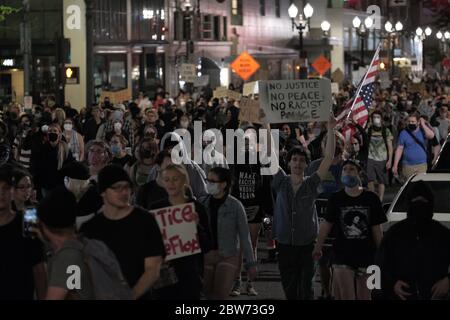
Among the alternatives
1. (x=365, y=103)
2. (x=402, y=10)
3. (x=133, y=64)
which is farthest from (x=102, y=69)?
(x=402, y=10)

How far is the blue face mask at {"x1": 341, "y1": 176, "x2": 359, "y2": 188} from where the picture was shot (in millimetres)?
11062

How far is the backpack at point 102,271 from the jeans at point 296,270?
4275 mm

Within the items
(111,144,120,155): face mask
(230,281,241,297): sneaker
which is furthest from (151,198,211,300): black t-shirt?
(111,144,120,155): face mask

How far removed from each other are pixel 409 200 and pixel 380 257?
1.47ft

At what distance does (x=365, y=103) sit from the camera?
2156 centimetres

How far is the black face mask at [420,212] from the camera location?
8812 mm

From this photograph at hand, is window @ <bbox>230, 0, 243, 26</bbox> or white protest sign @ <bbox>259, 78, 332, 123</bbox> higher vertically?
window @ <bbox>230, 0, 243, 26</bbox>

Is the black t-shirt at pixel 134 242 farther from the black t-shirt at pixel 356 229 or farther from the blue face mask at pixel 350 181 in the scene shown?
the blue face mask at pixel 350 181

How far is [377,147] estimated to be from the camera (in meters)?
21.7

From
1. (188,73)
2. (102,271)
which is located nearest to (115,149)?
(102,271)

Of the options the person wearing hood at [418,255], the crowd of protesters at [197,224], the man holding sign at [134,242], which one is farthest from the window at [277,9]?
the man holding sign at [134,242]

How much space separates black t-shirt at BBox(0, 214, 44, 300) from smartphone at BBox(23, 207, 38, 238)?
89 millimetres

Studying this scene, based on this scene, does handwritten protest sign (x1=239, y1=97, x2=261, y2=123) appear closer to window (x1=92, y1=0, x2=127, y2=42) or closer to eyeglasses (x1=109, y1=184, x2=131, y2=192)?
eyeglasses (x1=109, y1=184, x2=131, y2=192)
